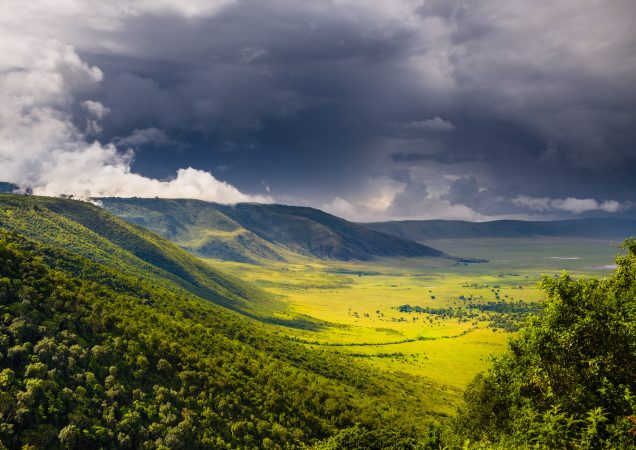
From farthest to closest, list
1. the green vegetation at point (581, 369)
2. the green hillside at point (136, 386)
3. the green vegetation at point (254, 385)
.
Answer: the green hillside at point (136, 386)
the green vegetation at point (254, 385)
the green vegetation at point (581, 369)

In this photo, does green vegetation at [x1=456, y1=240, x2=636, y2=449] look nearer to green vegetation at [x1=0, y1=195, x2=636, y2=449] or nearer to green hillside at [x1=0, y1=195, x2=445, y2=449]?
green vegetation at [x1=0, y1=195, x2=636, y2=449]

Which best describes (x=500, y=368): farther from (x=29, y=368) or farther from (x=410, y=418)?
(x=410, y=418)

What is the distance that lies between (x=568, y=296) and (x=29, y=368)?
102281 millimetres

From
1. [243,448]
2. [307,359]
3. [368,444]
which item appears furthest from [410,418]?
[368,444]

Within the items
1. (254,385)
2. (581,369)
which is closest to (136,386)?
(254,385)

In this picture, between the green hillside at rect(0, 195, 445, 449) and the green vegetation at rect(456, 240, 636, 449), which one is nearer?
the green vegetation at rect(456, 240, 636, 449)

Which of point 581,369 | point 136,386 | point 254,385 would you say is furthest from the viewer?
point 254,385

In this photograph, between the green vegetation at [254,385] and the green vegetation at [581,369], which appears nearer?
the green vegetation at [581,369]

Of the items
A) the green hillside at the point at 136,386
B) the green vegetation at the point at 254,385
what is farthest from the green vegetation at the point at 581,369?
the green hillside at the point at 136,386

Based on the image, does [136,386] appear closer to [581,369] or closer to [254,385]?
[254,385]

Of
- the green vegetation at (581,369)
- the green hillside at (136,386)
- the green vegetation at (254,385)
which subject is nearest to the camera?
the green vegetation at (581,369)

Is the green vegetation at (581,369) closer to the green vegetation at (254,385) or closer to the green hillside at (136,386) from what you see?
the green vegetation at (254,385)

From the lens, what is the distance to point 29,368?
285ft

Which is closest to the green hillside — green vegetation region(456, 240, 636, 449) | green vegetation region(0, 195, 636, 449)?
green vegetation region(0, 195, 636, 449)
